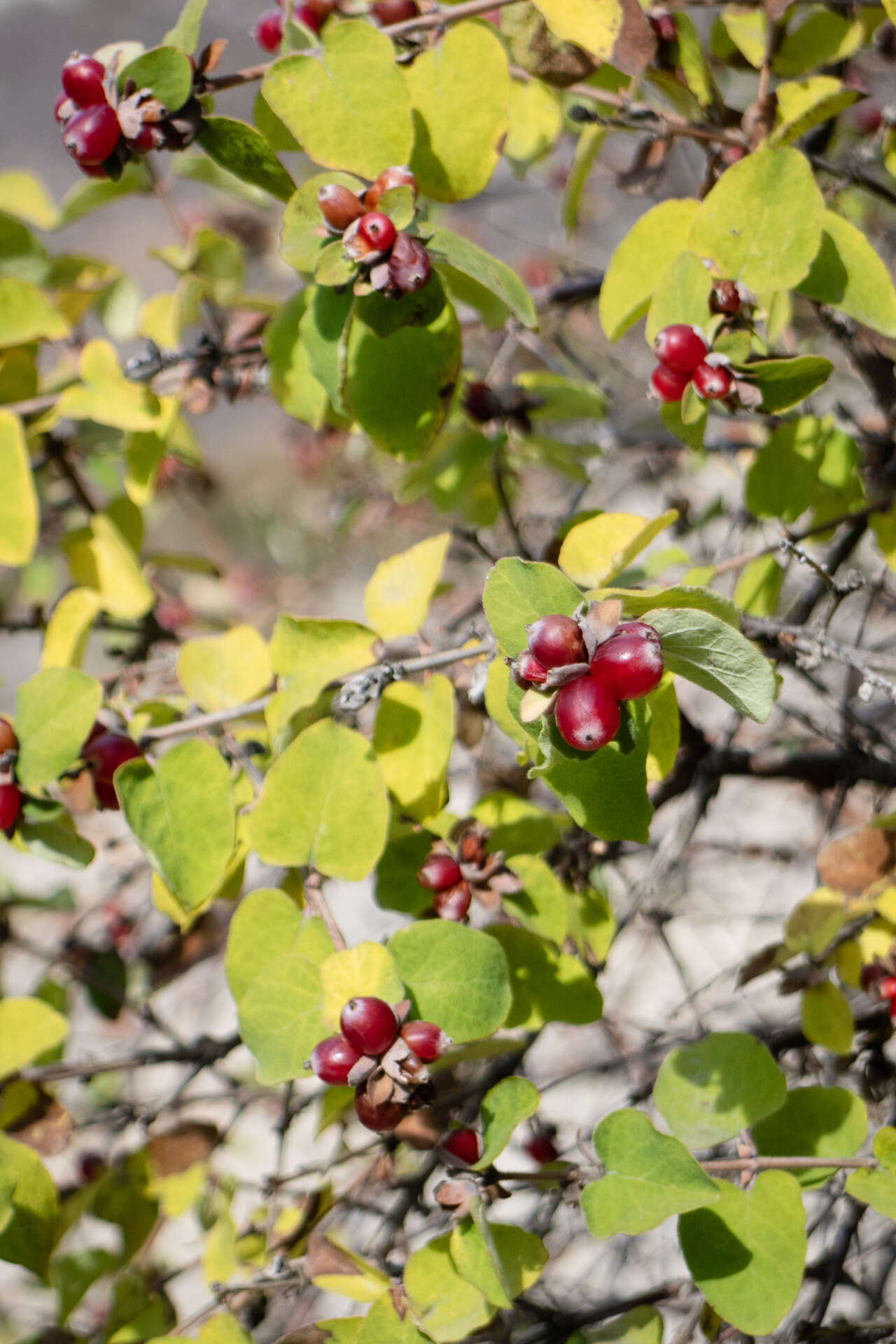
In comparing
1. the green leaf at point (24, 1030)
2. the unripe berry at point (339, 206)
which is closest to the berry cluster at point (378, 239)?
the unripe berry at point (339, 206)

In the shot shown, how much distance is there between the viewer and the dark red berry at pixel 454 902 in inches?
39.0

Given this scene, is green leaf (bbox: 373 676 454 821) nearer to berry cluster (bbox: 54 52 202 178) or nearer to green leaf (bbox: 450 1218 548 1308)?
green leaf (bbox: 450 1218 548 1308)

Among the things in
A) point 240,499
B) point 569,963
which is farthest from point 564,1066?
point 240,499

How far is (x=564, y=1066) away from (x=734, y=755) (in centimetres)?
124

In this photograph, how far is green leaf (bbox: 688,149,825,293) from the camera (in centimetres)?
96

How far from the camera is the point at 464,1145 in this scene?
0.91 m

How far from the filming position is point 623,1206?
0.84m

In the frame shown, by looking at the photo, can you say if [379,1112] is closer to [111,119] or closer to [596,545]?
[596,545]

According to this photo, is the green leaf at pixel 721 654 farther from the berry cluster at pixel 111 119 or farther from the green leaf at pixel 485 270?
the berry cluster at pixel 111 119

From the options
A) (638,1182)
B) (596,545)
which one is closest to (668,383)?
(596,545)

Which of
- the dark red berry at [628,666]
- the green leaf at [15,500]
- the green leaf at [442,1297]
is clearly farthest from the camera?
the green leaf at [15,500]

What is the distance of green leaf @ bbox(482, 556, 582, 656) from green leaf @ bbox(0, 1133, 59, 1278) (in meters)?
0.85

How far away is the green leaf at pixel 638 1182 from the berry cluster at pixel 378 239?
792 millimetres

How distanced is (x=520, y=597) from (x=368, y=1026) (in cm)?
37
